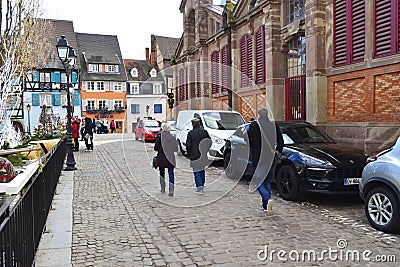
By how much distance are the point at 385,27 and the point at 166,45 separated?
171ft

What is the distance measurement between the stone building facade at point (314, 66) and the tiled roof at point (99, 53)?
102 feet

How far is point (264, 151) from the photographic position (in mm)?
7273

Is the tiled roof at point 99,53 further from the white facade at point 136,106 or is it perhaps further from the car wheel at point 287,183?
the car wheel at point 287,183

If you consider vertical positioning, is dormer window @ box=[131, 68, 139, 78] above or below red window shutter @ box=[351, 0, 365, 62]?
above

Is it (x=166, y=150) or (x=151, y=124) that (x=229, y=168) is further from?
(x=151, y=124)

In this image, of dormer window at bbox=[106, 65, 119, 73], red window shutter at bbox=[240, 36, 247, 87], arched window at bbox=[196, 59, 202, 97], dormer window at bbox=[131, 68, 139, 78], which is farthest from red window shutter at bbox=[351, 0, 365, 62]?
dormer window at bbox=[131, 68, 139, 78]

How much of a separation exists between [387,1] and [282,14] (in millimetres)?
6551

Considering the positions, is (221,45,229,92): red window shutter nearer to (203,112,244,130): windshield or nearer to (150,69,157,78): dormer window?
(203,112,244,130): windshield

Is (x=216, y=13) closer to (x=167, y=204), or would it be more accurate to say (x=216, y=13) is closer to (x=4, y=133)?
(x=4, y=133)

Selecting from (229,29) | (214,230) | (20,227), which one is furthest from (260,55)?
(20,227)

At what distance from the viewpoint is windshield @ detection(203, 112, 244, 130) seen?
13.7 m

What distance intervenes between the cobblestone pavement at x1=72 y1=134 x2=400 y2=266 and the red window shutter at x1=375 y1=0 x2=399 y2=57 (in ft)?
18.7

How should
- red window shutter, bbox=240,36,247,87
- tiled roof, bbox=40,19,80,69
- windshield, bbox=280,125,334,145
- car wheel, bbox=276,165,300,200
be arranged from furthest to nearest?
tiled roof, bbox=40,19,80,69 < red window shutter, bbox=240,36,247,87 < windshield, bbox=280,125,334,145 < car wheel, bbox=276,165,300,200

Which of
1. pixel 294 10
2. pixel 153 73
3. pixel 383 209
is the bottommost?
pixel 383 209
